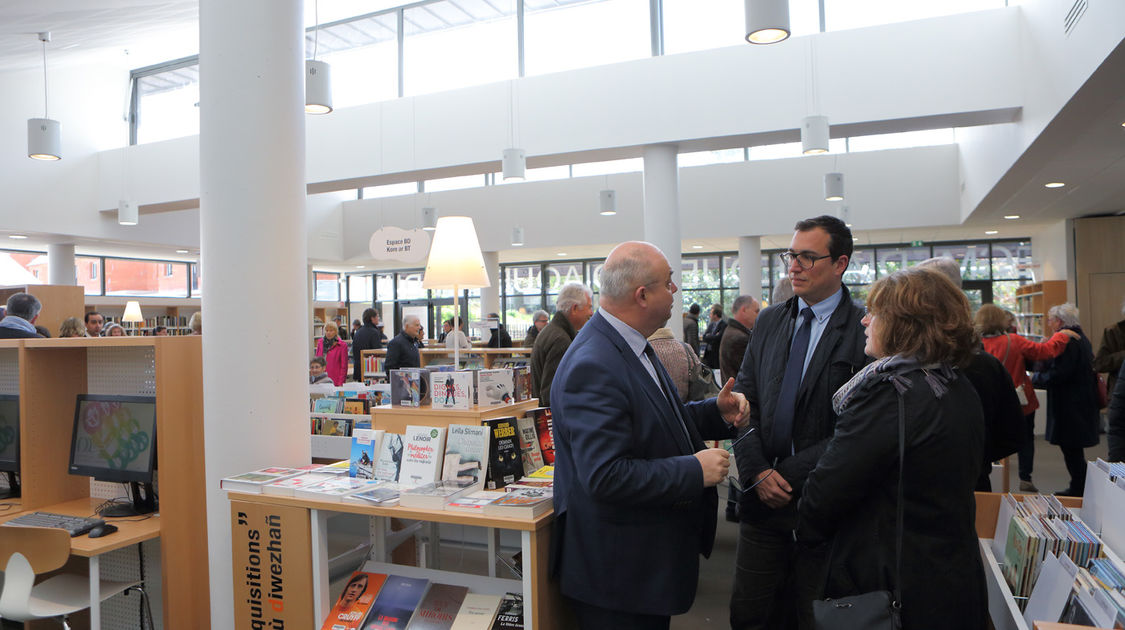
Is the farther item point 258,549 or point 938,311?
point 258,549

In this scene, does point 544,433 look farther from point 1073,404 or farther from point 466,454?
point 1073,404

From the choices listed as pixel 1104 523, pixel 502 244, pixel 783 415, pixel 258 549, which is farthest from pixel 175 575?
pixel 502 244

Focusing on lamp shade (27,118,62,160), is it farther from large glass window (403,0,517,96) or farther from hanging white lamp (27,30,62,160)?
large glass window (403,0,517,96)

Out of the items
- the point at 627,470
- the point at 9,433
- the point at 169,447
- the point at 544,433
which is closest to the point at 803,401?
the point at 627,470

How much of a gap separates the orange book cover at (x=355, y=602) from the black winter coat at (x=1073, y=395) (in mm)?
5387

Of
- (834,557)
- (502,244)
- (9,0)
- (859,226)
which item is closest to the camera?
(834,557)

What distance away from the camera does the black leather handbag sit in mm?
1766

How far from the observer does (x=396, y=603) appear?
2574 millimetres

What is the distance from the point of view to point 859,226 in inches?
447

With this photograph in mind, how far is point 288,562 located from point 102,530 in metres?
0.91

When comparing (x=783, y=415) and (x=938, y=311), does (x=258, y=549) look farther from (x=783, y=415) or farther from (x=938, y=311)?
(x=938, y=311)

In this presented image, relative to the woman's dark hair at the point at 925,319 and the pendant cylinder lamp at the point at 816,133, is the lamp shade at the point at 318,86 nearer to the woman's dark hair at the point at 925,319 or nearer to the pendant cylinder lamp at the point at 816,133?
the pendant cylinder lamp at the point at 816,133

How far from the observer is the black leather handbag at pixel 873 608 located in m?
1.77

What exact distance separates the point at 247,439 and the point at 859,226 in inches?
416
